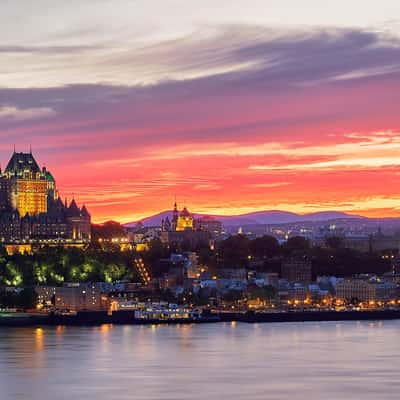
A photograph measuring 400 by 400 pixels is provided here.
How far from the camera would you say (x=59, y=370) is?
52.5 metres

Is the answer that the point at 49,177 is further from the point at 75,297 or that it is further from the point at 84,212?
the point at 75,297

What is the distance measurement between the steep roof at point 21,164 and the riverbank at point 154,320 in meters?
37.4

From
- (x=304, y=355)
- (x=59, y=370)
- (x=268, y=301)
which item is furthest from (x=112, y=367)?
(x=268, y=301)

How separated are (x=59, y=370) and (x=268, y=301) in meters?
37.3

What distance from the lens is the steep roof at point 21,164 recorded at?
118 meters

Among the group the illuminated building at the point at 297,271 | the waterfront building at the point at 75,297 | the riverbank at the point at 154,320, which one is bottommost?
the riverbank at the point at 154,320

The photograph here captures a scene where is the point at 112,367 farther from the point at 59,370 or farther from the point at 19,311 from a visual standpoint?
the point at 19,311

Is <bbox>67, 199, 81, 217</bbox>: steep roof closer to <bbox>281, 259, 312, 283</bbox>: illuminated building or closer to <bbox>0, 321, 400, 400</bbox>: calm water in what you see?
<bbox>281, 259, 312, 283</bbox>: illuminated building

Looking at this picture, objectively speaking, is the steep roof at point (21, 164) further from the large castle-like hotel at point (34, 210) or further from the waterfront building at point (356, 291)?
the waterfront building at point (356, 291)

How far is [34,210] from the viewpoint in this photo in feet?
390

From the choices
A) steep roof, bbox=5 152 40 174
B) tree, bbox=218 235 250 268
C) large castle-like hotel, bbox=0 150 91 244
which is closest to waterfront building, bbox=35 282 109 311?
tree, bbox=218 235 250 268

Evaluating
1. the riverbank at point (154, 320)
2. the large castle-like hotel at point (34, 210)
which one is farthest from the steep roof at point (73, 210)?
the riverbank at point (154, 320)

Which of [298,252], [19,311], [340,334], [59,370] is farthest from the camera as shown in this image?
[298,252]

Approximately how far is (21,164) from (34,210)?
10.4 ft
